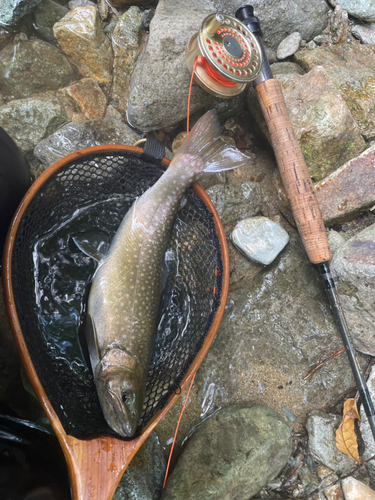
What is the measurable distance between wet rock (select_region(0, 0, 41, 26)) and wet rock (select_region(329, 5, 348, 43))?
2660mm

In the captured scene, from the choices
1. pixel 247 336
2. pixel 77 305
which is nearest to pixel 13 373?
pixel 77 305

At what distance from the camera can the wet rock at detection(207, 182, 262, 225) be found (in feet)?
9.45

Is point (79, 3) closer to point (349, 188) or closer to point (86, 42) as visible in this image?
point (86, 42)

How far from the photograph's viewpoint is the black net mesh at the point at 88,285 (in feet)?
6.55

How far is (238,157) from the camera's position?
2.42 metres

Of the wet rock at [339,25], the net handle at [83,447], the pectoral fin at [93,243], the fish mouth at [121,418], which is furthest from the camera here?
the wet rock at [339,25]

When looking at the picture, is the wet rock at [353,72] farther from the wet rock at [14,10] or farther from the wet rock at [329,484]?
the wet rock at [329,484]

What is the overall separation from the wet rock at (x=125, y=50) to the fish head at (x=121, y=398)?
7.37 feet

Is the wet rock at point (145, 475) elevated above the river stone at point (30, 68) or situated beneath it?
situated beneath

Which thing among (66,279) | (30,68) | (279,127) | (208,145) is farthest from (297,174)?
(30,68)

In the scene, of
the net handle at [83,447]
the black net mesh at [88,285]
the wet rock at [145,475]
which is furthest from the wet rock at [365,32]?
the wet rock at [145,475]

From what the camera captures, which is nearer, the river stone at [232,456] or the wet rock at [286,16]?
the river stone at [232,456]

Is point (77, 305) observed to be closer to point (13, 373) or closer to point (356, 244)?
point (13, 373)

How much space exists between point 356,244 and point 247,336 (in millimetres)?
1071
